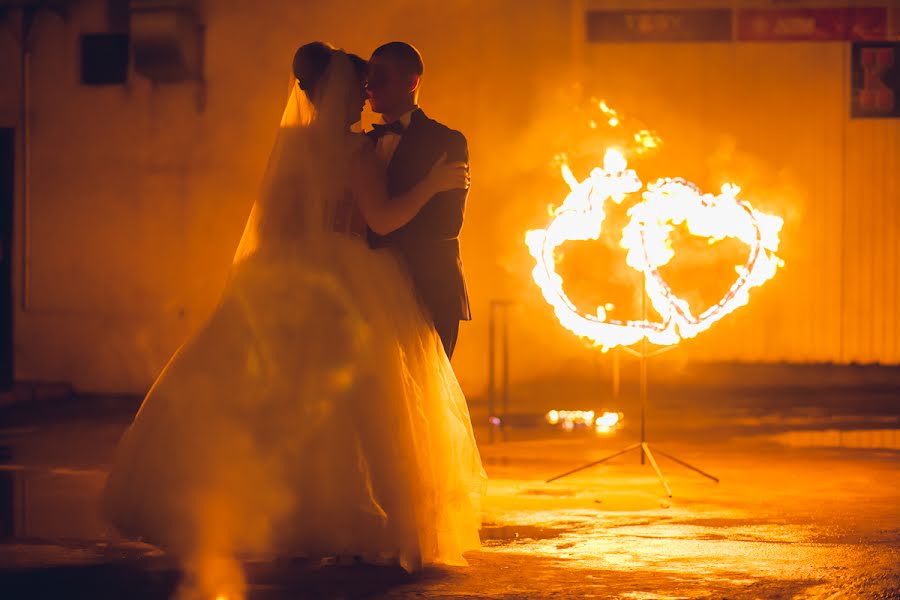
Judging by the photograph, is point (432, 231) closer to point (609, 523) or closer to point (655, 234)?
point (609, 523)

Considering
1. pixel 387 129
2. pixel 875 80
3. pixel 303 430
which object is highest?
Result: pixel 875 80

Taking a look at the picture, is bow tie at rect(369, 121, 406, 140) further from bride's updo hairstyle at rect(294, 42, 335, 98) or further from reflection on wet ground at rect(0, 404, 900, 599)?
reflection on wet ground at rect(0, 404, 900, 599)

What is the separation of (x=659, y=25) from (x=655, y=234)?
23.5ft

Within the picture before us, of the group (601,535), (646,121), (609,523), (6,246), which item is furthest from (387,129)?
(6,246)

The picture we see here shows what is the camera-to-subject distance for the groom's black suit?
20.4 ft

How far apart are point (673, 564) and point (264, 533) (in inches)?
72.4

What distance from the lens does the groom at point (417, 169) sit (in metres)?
6.23

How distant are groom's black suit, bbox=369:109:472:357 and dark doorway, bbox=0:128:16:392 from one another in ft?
36.1

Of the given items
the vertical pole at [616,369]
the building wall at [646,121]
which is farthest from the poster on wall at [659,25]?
the vertical pole at [616,369]

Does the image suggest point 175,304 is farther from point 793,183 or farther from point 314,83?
point 314,83

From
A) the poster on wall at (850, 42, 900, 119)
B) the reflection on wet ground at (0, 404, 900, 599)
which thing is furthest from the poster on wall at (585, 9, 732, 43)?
the reflection on wet ground at (0, 404, 900, 599)

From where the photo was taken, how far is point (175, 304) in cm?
1606

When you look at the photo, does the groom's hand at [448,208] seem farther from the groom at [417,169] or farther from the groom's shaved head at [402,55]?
the groom's shaved head at [402,55]

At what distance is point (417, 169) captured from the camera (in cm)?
622
